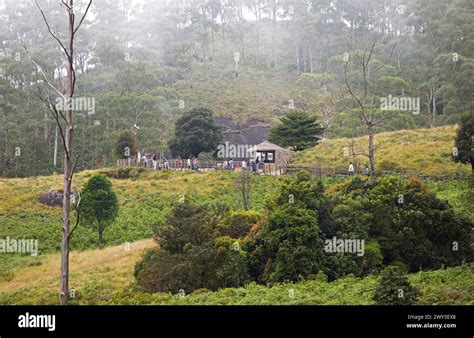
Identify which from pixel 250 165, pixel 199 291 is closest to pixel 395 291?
pixel 199 291

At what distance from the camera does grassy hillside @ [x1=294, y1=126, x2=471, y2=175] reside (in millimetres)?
20436

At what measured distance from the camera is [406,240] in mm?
10555

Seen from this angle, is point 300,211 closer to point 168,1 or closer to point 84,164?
point 84,164

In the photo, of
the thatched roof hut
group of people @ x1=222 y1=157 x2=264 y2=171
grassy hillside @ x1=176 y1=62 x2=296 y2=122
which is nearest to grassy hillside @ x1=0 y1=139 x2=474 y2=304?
group of people @ x1=222 y1=157 x2=264 y2=171

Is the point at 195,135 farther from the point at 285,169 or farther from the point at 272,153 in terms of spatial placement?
the point at 285,169

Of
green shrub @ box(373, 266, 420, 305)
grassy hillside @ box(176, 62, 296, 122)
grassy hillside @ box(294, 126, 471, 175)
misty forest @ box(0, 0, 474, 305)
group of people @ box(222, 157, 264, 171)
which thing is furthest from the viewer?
grassy hillside @ box(176, 62, 296, 122)

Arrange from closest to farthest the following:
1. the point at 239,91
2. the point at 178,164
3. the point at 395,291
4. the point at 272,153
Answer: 1. the point at 395,291
2. the point at 272,153
3. the point at 178,164
4. the point at 239,91

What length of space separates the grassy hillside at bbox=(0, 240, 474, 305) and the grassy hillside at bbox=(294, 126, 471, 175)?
442 inches

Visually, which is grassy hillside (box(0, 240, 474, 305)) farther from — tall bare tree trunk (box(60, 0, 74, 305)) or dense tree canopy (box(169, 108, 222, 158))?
dense tree canopy (box(169, 108, 222, 158))

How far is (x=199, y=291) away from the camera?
937cm

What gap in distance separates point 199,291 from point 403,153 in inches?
629

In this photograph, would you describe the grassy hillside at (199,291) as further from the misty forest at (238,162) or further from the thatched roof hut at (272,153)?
the thatched roof hut at (272,153)
